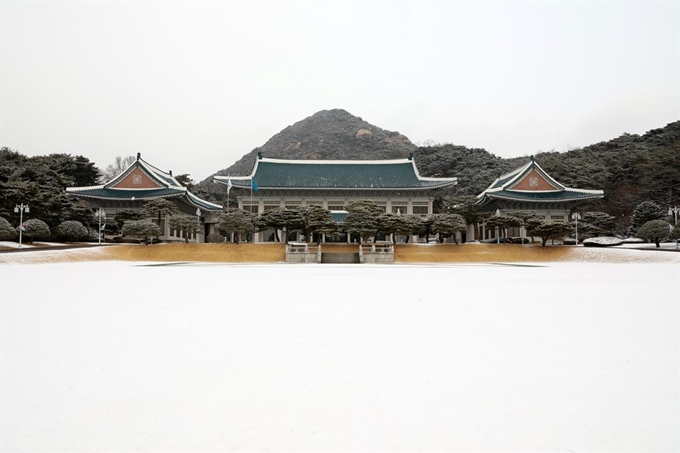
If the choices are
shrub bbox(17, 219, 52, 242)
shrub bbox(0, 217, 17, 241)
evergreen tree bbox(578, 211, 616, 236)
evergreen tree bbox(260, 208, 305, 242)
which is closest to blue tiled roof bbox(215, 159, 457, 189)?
evergreen tree bbox(260, 208, 305, 242)

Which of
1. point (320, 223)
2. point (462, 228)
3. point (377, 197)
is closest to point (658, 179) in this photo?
point (462, 228)

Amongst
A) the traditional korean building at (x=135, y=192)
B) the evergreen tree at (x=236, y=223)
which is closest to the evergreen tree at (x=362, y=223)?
the evergreen tree at (x=236, y=223)

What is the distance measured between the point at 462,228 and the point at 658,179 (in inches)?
1259

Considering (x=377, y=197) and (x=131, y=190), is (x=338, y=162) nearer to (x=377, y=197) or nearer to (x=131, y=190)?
(x=377, y=197)

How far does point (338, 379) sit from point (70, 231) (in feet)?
137

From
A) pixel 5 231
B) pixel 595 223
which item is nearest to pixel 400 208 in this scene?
pixel 595 223

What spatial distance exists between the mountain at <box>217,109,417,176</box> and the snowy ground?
9323cm

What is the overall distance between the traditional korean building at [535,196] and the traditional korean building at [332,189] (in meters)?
5.45

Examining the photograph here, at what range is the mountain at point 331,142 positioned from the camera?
10256cm

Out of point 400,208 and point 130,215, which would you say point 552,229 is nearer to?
point 400,208

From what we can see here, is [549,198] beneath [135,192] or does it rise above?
beneath

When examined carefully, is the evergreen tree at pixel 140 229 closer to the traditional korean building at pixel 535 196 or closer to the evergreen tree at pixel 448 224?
the evergreen tree at pixel 448 224

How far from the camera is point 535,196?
4366 centimetres

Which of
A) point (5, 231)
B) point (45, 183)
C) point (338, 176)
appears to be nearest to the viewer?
point (5, 231)
